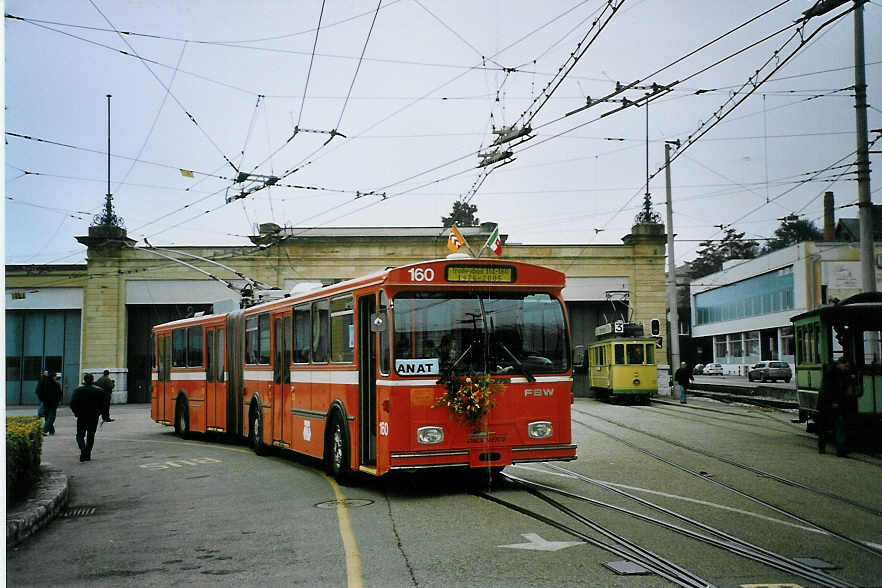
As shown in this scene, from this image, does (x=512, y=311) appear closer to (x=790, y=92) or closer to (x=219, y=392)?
(x=790, y=92)

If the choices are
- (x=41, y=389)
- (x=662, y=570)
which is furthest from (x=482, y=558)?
(x=41, y=389)

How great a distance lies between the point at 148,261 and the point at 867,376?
35965 millimetres

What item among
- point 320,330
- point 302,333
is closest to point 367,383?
point 320,330

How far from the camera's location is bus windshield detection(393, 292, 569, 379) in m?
11.8

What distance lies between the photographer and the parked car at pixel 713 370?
8106cm

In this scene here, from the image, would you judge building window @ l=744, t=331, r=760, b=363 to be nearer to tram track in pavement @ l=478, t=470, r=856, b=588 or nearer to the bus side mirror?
tram track in pavement @ l=478, t=470, r=856, b=588

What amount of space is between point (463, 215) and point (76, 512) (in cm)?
2184

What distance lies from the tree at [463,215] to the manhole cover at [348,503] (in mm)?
14690

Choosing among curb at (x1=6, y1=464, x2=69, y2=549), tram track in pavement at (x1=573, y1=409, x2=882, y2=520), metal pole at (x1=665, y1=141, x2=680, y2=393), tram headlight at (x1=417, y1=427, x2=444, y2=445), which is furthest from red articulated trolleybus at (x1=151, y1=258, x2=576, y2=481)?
metal pole at (x1=665, y1=141, x2=680, y2=393)

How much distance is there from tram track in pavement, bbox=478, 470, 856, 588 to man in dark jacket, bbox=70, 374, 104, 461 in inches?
396

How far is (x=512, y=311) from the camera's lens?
12312 millimetres

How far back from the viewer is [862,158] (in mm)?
20391

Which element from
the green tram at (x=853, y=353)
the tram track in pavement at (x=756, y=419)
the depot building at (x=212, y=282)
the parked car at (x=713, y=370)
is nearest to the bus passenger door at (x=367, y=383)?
the tram track in pavement at (x=756, y=419)

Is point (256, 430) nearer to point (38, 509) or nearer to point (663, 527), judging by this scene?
point (38, 509)
